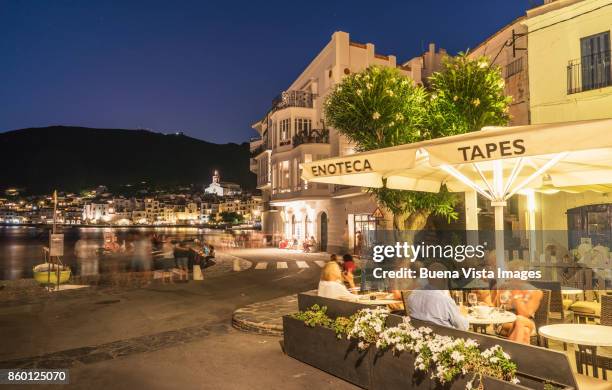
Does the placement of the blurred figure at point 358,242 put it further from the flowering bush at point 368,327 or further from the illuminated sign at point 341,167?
the flowering bush at point 368,327

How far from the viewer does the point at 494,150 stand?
17.5ft

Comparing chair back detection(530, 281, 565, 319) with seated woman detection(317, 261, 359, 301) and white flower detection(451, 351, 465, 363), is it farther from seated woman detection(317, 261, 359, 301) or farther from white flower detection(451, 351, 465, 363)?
seated woman detection(317, 261, 359, 301)

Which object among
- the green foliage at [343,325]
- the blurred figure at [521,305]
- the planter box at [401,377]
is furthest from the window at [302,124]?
the planter box at [401,377]

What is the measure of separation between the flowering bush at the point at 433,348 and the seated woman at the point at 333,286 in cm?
155

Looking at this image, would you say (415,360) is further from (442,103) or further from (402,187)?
(442,103)

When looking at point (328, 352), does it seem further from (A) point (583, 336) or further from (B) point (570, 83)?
(B) point (570, 83)

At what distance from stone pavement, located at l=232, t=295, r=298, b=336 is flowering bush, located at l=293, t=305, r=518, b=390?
3019mm

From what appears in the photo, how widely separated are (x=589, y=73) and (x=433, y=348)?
46.2 feet

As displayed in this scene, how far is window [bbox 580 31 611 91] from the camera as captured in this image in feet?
46.6

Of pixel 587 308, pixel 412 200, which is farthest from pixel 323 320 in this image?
pixel 412 200

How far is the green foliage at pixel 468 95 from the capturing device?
36.4ft

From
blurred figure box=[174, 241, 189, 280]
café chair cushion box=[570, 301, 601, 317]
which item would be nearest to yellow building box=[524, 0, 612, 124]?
café chair cushion box=[570, 301, 601, 317]

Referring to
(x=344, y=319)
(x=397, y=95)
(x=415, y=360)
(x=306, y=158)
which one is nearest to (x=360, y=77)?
(x=397, y=95)

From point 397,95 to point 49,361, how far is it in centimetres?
997
